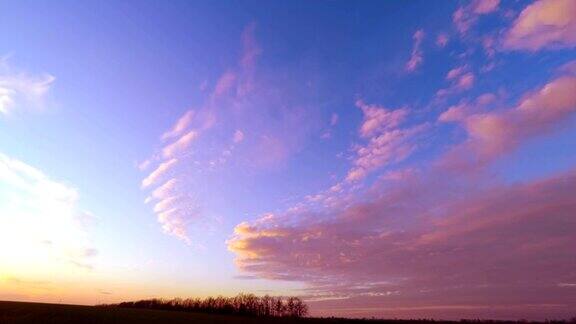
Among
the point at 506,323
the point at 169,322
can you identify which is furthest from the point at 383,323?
the point at 169,322

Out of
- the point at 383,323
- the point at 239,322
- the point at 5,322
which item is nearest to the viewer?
the point at 5,322

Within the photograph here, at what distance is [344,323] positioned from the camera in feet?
375

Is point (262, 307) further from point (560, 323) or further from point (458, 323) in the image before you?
point (560, 323)

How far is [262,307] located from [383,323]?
9393cm

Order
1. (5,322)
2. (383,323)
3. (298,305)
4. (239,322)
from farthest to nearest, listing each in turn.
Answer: (298,305)
(383,323)
(239,322)
(5,322)

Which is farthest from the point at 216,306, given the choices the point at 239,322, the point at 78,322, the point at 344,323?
the point at 78,322

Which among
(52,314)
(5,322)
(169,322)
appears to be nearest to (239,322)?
(169,322)

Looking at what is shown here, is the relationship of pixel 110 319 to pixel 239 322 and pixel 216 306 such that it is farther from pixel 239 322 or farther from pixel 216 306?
pixel 216 306

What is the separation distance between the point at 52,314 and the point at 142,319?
1475cm

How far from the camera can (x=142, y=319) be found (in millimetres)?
81438

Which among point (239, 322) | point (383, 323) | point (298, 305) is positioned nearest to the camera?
point (239, 322)

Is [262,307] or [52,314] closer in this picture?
[52,314]

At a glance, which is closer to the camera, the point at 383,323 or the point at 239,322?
the point at 239,322

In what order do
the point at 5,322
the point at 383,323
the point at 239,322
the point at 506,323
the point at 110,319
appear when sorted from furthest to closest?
the point at 383,323, the point at 506,323, the point at 239,322, the point at 110,319, the point at 5,322
